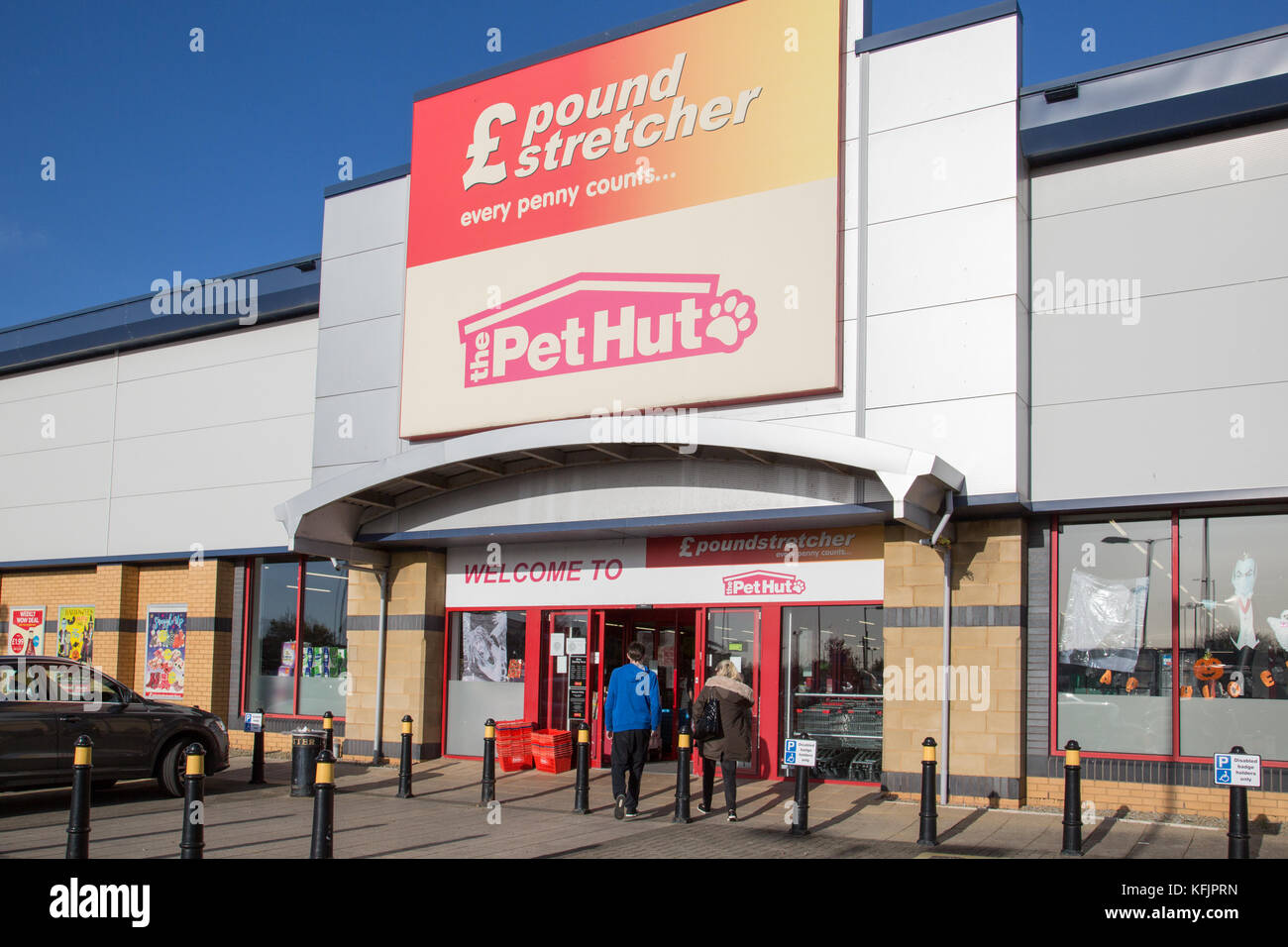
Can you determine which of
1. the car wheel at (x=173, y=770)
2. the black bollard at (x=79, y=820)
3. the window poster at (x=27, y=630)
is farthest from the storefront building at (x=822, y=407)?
the black bollard at (x=79, y=820)

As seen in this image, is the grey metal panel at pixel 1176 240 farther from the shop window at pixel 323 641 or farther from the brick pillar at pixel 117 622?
the brick pillar at pixel 117 622

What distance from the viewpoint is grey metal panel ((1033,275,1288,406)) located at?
13031 mm

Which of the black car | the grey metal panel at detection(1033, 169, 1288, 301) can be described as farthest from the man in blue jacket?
the grey metal panel at detection(1033, 169, 1288, 301)

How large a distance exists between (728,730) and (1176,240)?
7.69 m

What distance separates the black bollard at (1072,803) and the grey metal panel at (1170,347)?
5078 mm

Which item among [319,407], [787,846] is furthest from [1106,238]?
[319,407]

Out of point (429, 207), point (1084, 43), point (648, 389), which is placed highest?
point (1084, 43)

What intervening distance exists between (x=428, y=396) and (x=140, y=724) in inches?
248

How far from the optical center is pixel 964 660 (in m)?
14.0

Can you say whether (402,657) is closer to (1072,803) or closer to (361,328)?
(361,328)

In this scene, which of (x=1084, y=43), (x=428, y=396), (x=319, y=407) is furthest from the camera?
(x=319, y=407)

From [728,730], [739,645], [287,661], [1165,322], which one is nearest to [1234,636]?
[1165,322]

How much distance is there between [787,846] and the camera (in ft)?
36.1

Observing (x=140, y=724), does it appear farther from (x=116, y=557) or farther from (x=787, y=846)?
(x=116, y=557)
